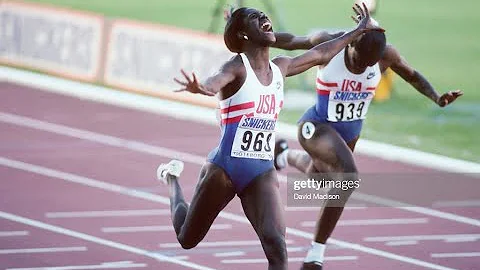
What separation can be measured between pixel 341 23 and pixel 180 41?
8188 mm

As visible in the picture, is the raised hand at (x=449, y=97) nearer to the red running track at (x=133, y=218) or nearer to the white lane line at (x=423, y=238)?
the red running track at (x=133, y=218)

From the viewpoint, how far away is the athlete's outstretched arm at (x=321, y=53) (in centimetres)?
1119

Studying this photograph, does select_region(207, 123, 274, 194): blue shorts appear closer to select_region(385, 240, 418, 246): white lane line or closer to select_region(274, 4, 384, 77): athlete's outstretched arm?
select_region(274, 4, 384, 77): athlete's outstretched arm

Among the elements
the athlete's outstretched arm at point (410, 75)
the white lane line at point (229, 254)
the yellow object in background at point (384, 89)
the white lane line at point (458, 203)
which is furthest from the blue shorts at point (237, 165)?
the yellow object in background at point (384, 89)

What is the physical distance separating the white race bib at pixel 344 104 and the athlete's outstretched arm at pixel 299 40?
27.0 inches

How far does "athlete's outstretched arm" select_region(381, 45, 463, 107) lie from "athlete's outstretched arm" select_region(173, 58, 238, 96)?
2.64 meters

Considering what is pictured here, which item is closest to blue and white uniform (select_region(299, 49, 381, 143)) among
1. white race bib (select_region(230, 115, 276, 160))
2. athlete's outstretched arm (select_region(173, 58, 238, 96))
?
white race bib (select_region(230, 115, 276, 160))

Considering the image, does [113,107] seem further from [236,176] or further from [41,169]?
[236,176]

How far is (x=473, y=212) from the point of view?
15.6 metres

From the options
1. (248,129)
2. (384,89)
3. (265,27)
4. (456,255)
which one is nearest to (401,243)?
(456,255)

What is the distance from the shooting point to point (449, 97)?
41.9 feet

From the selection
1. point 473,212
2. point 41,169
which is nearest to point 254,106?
point 473,212

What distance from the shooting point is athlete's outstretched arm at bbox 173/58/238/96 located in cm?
984

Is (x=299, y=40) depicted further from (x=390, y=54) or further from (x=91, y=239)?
(x=91, y=239)
